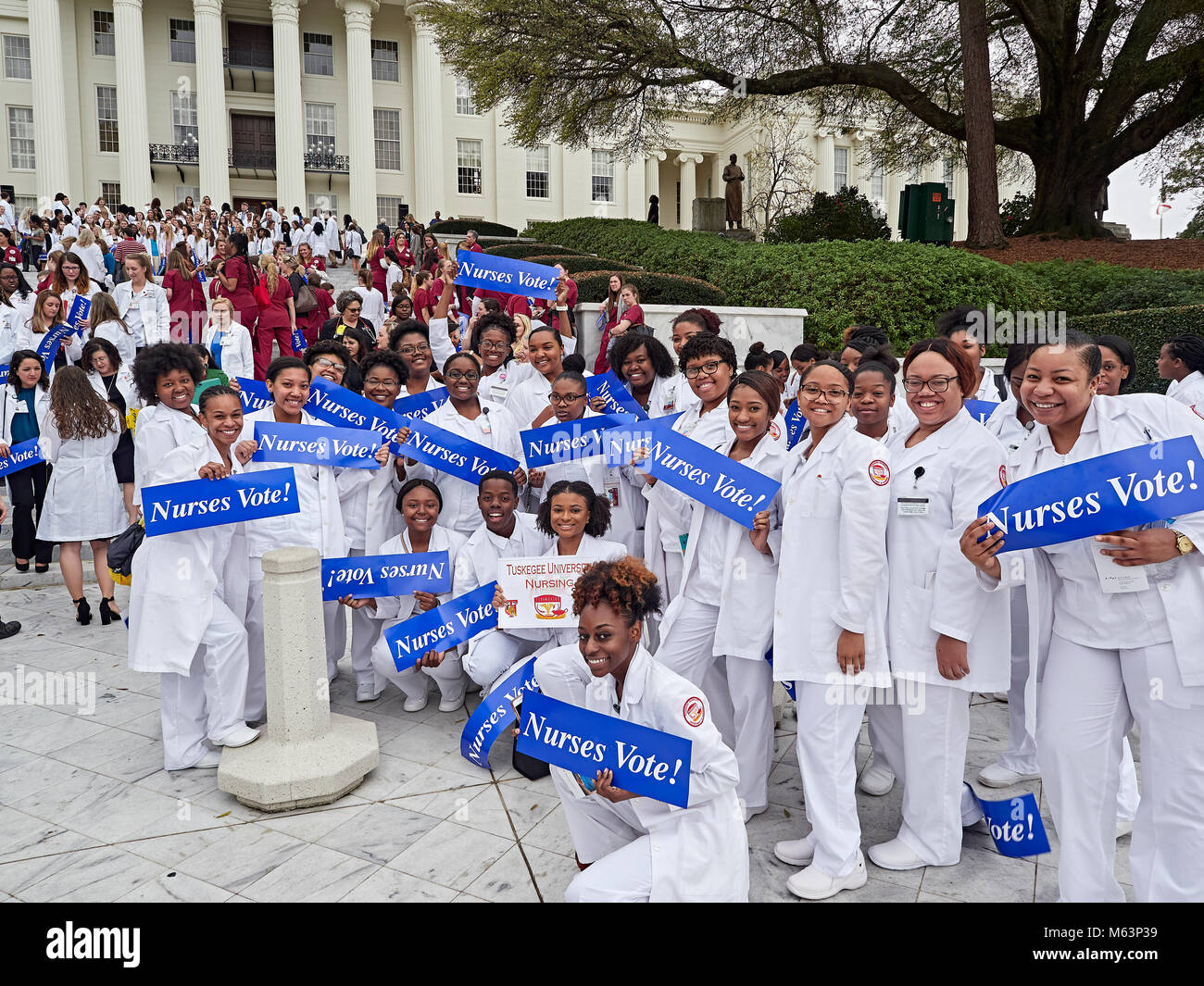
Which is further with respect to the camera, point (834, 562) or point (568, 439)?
point (568, 439)

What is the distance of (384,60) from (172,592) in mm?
46857

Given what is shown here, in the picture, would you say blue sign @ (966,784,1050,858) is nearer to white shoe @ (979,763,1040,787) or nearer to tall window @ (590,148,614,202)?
white shoe @ (979,763,1040,787)

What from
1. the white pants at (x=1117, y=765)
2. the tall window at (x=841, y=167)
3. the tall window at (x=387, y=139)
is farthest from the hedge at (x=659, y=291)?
the tall window at (x=841, y=167)

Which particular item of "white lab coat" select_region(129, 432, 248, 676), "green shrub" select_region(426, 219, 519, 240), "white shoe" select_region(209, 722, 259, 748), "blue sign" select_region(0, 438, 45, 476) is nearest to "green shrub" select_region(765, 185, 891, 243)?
"green shrub" select_region(426, 219, 519, 240)

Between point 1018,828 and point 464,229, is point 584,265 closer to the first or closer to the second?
point 1018,828

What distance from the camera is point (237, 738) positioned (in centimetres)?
511

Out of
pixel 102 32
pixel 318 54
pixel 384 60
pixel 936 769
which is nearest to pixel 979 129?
pixel 936 769

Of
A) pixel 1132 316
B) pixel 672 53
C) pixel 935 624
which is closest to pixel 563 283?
pixel 935 624

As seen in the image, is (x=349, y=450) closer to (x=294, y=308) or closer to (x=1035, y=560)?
(x=1035, y=560)

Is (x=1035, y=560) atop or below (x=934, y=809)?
atop

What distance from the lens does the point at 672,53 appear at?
1934 cm

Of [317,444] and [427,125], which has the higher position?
[427,125]

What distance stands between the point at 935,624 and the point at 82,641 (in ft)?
21.0

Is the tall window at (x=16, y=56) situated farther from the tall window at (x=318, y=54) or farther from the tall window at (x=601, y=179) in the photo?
the tall window at (x=601, y=179)
